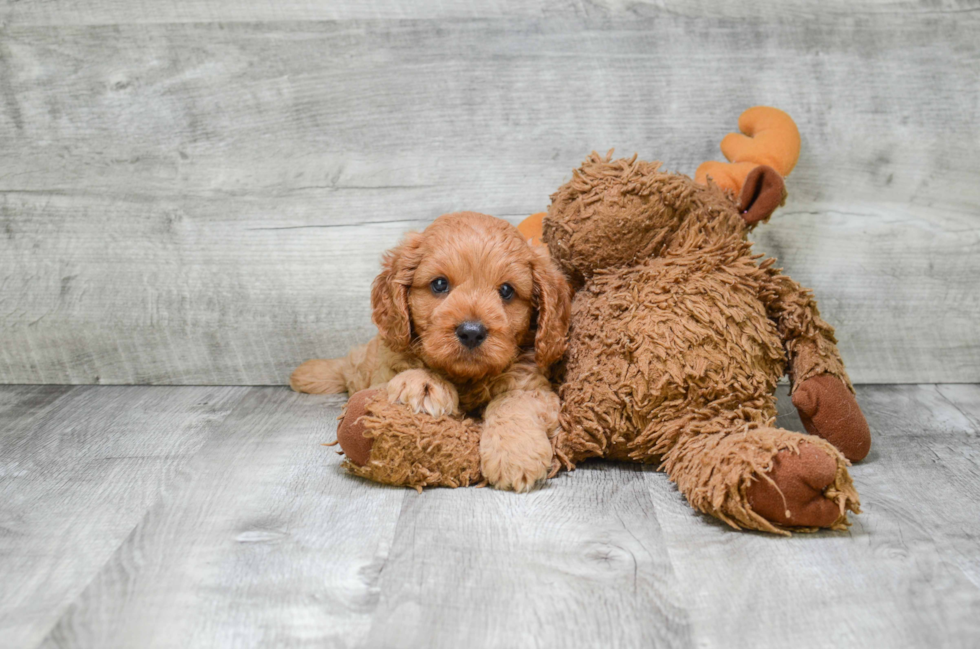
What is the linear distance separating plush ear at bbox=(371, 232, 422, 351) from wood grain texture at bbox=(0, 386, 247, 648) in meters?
0.53

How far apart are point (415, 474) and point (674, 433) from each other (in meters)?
0.51

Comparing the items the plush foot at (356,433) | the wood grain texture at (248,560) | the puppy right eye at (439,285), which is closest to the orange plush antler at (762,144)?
the puppy right eye at (439,285)

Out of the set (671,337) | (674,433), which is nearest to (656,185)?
(671,337)

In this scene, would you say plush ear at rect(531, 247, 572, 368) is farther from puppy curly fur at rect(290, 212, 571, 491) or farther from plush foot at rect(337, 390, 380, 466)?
plush foot at rect(337, 390, 380, 466)

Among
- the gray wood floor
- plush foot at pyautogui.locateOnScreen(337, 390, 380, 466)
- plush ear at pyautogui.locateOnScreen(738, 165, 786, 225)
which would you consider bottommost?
the gray wood floor

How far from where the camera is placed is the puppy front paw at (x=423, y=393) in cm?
155

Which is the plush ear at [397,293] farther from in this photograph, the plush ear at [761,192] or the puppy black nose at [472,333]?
the plush ear at [761,192]

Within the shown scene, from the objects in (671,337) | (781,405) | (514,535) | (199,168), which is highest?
(199,168)

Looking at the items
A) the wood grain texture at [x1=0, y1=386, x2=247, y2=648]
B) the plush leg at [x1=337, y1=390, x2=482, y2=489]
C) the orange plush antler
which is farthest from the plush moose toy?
the wood grain texture at [x1=0, y1=386, x2=247, y2=648]

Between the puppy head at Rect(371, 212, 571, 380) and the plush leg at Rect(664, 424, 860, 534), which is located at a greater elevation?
the puppy head at Rect(371, 212, 571, 380)

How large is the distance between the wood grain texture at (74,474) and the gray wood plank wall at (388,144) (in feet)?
0.74

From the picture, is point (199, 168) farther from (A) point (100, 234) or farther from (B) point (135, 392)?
(B) point (135, 392)

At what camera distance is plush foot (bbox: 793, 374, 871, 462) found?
161 cm

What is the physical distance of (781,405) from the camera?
2.07 metres
